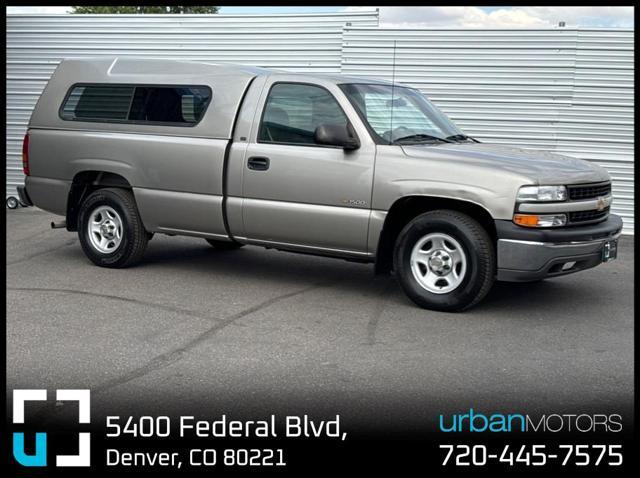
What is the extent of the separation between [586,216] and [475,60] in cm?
607

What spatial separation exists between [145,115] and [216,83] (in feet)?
2.80

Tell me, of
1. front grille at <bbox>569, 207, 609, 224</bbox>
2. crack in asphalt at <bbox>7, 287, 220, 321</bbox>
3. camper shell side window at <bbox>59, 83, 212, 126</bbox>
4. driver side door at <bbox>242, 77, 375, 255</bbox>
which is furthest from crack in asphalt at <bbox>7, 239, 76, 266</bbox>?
front grille at <bbox>569, 207, 609, 224</bbox>

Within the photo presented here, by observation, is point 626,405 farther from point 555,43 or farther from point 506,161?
point 555,43

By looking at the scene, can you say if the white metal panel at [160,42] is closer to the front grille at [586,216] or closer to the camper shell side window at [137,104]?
the camper shell side window at [137,104]

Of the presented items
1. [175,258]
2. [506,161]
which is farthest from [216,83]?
[506,161]

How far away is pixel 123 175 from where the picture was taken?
8.86 metres

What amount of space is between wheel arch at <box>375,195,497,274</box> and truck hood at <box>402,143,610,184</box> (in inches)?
13.4

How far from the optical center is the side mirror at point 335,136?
24.9ft

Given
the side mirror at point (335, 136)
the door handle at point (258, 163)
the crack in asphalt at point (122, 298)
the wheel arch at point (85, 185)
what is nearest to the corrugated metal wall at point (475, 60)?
the wheel arch at point (85, 185)

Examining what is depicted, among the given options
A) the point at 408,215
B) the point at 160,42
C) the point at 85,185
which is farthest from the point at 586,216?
the point at 160,42

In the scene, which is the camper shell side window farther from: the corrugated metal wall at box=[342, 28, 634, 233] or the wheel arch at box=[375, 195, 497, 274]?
the corrugated metal wall at box=[342, 28, 634, 233]

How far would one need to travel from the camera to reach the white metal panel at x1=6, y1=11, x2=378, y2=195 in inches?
542

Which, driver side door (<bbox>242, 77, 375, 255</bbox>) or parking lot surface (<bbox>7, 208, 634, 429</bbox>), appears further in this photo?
driver side door (<bbox>242, 77, 375, 255</bbox>)

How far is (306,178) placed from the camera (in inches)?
310
